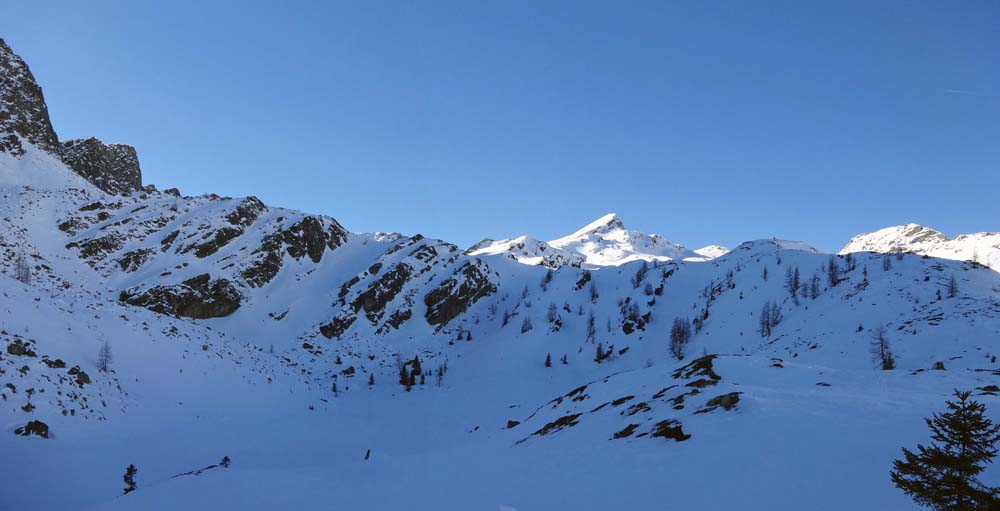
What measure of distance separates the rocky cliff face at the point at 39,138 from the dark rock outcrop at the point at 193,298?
4288 centimetres

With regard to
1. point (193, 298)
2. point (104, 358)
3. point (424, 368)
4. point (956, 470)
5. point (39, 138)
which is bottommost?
point (424, 368)

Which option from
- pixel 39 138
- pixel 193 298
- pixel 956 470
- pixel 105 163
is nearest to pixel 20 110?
pixel 39 138

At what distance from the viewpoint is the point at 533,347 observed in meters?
82.2

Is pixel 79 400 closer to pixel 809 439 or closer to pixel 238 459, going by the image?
pixel 238 459

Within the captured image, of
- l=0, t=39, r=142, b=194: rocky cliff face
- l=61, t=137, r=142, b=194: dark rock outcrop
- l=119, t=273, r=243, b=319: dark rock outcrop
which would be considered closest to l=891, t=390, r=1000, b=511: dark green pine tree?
l=119, t=273, r=243, b=319: dark rock outcrop

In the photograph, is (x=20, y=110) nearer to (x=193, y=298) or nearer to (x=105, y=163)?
(x=105, y=163)

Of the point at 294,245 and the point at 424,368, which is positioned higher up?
the point at 294,245

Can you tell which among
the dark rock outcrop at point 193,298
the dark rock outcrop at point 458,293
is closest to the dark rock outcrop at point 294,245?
the dark rock outcrop at point 193,298

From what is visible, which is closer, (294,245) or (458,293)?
(294,245)

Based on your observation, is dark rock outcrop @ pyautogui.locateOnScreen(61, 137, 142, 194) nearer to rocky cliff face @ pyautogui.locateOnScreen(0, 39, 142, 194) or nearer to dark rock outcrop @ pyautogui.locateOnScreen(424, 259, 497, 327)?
rocky cliff face @ pyautogui.locateOnScreen(0, 39, 142, 194)

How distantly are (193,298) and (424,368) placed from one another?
1505 inches

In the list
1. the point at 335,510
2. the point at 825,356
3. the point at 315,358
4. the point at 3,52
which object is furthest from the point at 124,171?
the point at 825,356

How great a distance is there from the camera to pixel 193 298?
243ft

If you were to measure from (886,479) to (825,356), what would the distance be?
4052 cm
